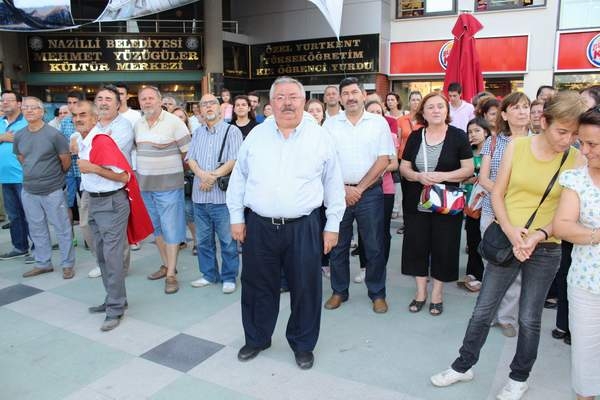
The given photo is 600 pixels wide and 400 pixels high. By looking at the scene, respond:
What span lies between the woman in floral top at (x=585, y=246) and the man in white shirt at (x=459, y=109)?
4059mm

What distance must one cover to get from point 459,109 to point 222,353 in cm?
457

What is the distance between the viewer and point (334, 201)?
3201 millimetres

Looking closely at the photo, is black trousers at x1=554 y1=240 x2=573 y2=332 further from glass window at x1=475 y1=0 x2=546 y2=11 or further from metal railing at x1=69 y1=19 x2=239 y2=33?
metal railing at x1=69 y1=19 x2=239 y2=33

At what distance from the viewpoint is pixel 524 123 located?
350 cm

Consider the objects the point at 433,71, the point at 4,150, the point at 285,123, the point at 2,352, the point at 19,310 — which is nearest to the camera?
the point at 285,123

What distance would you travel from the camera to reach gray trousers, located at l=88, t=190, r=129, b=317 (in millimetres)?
3781

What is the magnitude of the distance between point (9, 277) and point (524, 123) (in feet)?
17.2

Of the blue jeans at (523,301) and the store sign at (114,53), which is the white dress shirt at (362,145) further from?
the store sign at (114,53)

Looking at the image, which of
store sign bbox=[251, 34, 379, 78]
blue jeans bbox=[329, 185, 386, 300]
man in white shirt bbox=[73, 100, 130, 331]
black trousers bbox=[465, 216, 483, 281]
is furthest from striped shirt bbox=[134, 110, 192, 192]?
store sign bbox=[251, 34, 379, 78]

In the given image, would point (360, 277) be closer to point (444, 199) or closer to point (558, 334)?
point (444, 199)

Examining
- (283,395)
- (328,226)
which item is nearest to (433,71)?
(328,226)

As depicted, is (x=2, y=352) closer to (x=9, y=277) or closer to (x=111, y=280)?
(x=111, y=280)

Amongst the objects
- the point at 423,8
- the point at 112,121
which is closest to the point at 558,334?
the point at 112,121

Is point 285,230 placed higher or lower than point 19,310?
higher
